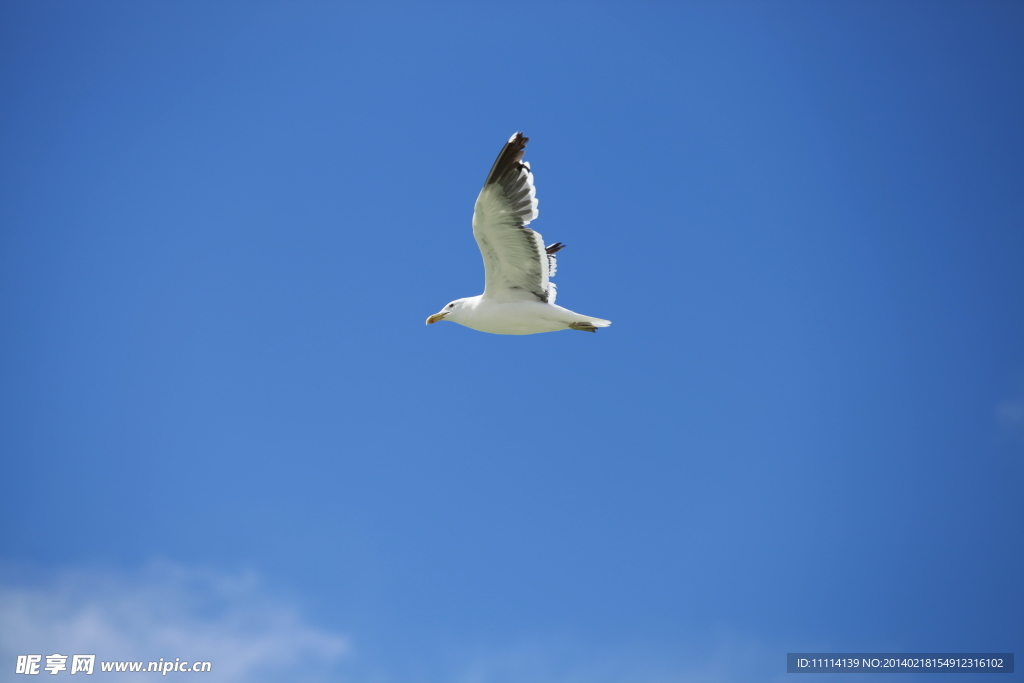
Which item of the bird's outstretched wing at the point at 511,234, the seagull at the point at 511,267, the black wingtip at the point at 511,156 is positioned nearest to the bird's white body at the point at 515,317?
the seagull at the point at 511,267

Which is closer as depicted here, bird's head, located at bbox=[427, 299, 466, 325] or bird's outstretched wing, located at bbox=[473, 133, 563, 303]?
bird's outstretched wing, located at bbox=[473, 133, 563, 303]

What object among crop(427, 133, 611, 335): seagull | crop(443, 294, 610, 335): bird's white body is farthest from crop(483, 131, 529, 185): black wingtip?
crop(443, 294, 610, 335): bird's white body

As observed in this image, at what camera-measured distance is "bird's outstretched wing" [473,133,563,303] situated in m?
10.7

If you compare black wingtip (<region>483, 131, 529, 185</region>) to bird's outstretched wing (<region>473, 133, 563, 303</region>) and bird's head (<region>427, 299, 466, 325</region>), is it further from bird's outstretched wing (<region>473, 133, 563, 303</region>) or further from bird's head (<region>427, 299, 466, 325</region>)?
bird's head (<region>427, 299, 466, 325</region>)

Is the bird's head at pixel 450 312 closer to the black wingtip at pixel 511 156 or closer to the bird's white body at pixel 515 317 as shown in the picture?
the bird's white body at pixel 515 317

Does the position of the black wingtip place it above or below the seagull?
above

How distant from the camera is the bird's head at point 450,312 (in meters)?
12.0

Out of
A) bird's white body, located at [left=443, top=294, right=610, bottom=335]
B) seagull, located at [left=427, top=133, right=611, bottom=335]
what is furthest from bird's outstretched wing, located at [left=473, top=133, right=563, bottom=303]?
bird's white body, located at [left=443, top=294, right=610, bottom=335]

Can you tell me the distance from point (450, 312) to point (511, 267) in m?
1.11

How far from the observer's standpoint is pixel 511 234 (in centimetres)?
1102

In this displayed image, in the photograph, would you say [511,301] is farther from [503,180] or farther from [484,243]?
[503,180]

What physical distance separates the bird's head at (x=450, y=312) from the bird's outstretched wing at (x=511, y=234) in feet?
1.41

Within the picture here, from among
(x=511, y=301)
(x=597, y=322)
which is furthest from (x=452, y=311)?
(x=597, y=322)

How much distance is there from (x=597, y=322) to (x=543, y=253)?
3.31ft
